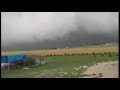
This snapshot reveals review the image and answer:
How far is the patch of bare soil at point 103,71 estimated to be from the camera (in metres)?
25.2

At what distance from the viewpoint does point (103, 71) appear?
25.2 m

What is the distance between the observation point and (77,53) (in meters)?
25.4

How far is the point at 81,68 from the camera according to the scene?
2527 cm

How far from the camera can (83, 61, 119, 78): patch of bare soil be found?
82.7 ft
